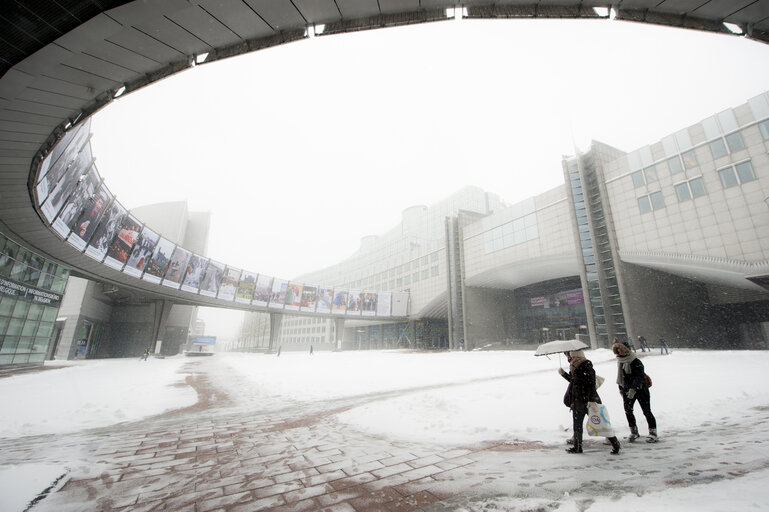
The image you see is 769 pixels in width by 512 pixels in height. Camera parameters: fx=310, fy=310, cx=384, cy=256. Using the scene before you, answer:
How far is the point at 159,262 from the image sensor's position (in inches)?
1152

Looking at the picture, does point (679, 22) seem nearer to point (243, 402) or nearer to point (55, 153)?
point (243, 402)

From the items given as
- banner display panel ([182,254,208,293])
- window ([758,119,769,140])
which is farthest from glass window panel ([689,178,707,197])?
banner display panel ([182,254,208,293])

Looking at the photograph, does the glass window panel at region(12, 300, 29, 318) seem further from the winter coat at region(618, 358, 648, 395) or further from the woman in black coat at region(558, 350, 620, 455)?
the winter coat at region(618, 358, 648, 395)

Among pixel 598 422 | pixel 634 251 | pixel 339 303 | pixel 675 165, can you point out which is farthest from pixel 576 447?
pixel 339 303

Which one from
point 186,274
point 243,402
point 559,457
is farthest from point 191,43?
point 186,274

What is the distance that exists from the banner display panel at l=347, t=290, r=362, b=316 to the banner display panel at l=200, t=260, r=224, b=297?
70.6ft

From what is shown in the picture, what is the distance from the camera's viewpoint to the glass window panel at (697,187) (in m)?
23.4

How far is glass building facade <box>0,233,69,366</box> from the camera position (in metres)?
17.1

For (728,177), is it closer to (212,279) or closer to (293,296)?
(293,296)

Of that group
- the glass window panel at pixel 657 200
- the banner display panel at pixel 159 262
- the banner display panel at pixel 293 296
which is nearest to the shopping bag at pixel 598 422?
the glass window panel at pixel 657 200

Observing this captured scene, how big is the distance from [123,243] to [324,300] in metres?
30.6

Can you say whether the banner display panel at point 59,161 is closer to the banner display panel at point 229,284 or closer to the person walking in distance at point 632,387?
the person walking in distance at point 632,387

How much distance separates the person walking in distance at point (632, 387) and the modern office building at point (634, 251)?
25.2 m

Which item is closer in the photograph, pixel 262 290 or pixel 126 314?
pixel 126 314
